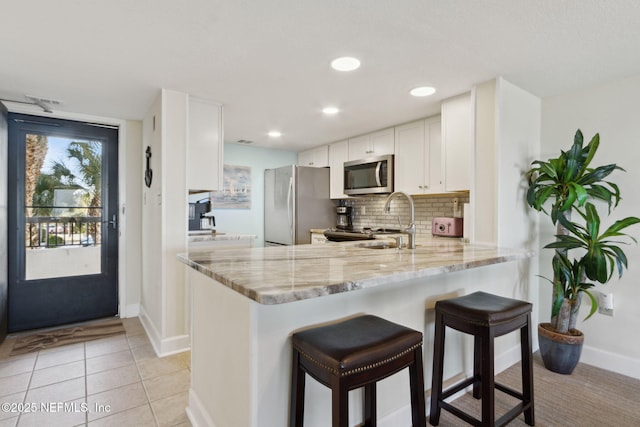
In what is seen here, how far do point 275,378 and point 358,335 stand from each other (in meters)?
0.37

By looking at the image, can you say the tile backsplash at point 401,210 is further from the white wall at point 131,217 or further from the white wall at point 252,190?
the white wall at point 131,217

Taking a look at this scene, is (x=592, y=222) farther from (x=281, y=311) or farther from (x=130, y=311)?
(x=130, y=311)

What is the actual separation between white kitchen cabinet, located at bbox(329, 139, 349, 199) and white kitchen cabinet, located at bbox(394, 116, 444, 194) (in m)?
0.91

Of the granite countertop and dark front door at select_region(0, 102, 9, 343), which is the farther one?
dark front door at select_region(0, 102, 9, 343)

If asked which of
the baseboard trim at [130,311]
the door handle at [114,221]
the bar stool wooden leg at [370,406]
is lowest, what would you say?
the baseboard trim at [130,311]

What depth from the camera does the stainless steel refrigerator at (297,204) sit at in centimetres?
444

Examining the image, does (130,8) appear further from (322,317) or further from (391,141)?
(391,141)

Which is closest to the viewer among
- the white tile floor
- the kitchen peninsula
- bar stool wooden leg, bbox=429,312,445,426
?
the kitchen peninsula

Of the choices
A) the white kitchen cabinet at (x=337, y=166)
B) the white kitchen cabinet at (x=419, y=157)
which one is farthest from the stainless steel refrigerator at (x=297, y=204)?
the white kitchen cabinet at (x=419, y=157)

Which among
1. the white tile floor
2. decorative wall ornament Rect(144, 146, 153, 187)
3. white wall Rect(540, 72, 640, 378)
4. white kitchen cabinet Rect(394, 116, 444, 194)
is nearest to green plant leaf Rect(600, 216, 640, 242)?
white wall Rect(540, 72, 640, 378)

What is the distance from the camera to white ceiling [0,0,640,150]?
1.59m

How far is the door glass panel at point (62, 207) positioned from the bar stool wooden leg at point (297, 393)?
3229mm

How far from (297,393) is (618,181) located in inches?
110

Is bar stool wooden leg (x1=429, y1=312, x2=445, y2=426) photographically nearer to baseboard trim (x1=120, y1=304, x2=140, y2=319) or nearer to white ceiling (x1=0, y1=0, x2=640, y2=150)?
white ceiling (x1=0, y1=0, x2=640, y2=150)
